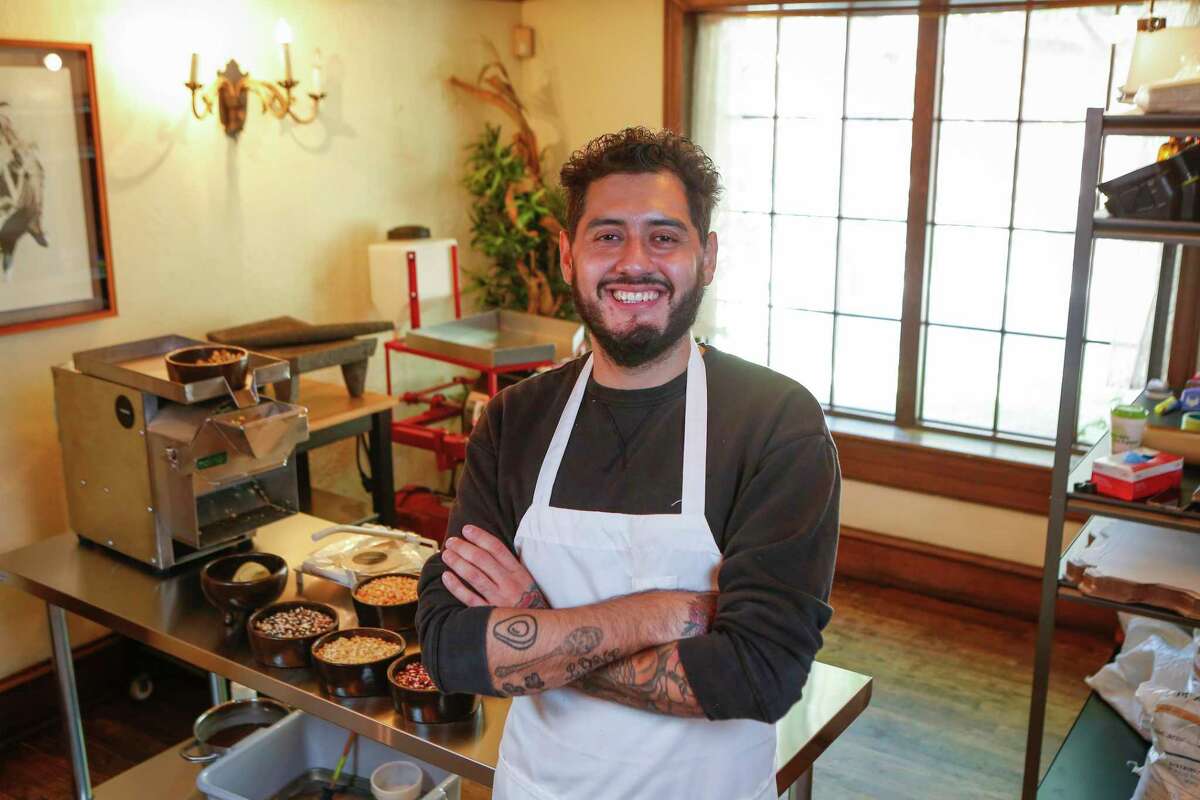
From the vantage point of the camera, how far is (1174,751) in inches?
101

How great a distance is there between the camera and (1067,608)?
14.0ft

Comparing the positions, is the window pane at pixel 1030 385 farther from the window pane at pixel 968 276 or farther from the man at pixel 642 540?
the man at pixel 642 540

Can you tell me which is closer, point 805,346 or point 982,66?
point 982,66

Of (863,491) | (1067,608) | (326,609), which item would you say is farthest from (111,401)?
(1067,608)

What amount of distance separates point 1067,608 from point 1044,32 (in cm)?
210

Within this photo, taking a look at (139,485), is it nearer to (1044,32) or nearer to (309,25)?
(309,25)

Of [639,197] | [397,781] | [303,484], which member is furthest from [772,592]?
[303,484]

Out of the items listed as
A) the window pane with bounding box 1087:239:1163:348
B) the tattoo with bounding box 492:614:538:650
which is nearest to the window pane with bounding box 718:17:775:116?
the window pane with bounding box 1087:239:1163:348

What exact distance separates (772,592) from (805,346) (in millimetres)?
3493

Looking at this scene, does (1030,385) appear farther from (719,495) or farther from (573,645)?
(573,645)

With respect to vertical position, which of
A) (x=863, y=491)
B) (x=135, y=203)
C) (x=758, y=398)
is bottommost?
(x=863, y=491)

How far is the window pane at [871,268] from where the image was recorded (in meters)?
4.65

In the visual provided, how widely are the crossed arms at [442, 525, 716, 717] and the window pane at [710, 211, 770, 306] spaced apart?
341 cm

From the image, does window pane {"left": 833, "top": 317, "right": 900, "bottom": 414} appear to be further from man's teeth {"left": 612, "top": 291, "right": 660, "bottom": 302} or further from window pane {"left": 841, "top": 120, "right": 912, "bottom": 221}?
man's teeth {"left": 612, "top": 291, "right": 660, "bottom": 302}
